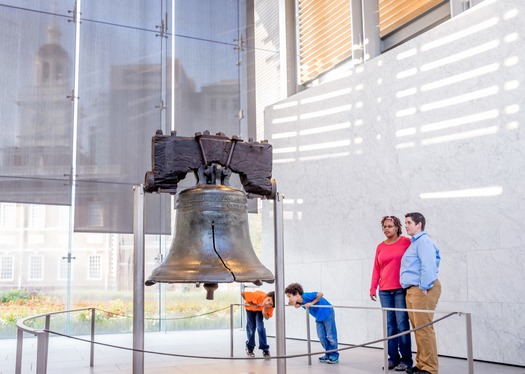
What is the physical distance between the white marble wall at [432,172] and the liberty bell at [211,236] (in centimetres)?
331

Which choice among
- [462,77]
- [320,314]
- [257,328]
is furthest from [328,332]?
[462,77]

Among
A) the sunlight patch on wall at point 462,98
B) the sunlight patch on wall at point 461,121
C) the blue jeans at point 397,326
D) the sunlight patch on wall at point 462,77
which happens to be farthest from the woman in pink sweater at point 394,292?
the sunlight patch on wall at point 462,77

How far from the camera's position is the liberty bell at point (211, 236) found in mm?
3688

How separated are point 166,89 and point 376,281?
6009mm

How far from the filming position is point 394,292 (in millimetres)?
6055

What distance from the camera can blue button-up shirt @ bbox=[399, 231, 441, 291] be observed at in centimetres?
550

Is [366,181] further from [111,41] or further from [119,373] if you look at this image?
[111,41]

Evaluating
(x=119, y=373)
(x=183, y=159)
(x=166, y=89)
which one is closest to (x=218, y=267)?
(x=183, y=159)

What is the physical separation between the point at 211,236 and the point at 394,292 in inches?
111

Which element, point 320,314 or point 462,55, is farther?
point 462,55

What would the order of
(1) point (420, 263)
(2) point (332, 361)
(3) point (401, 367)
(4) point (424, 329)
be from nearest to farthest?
(4) point (424, 329), (1) point (420, 263), (3) point (401, 367), (2) point (332, 361)

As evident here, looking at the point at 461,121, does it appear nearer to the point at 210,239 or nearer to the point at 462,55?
the point at 462,55

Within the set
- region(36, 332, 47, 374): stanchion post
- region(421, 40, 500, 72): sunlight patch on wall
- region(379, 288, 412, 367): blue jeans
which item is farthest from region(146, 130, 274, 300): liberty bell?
region(421, 40, 500, 72): sunlight patch on wall

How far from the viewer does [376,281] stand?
20.8 feet
